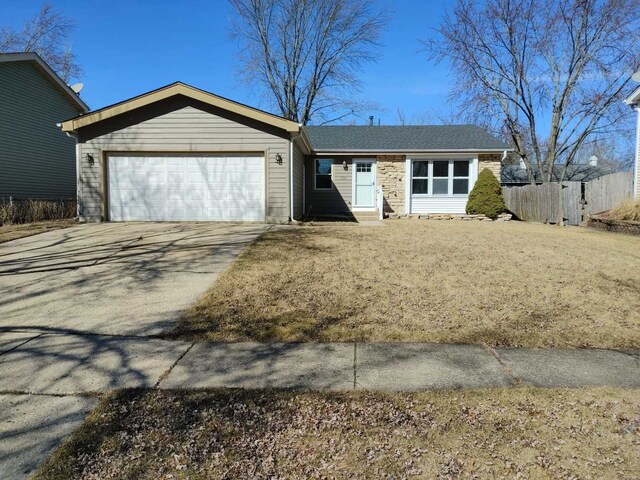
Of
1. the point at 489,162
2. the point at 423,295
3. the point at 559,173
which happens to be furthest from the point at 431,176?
the point at 559,173

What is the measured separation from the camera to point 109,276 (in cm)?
679

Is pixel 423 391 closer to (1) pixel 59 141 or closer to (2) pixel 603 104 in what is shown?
(1) pixel 59 141

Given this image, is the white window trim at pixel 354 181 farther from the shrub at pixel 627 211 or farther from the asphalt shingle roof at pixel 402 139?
the shrub at pixel 627 211

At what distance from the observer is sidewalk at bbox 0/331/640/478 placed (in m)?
3.34

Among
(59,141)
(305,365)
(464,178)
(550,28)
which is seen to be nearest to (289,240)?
(305,365)

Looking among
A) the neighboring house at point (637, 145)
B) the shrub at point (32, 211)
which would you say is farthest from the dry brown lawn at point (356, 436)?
the neighboring house at point (637, 145)

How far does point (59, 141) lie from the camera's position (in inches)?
749

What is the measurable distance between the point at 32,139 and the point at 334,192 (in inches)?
456

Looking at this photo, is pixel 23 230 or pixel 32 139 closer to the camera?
pixel 23 230

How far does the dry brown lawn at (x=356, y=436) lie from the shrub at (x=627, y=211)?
1192 centimetres

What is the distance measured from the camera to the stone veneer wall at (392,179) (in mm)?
18875

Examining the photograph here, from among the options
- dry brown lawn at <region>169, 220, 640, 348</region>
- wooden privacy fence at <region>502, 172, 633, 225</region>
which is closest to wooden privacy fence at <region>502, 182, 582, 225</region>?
wooden privacy fence at <region>502, 172, 633, 225</region>

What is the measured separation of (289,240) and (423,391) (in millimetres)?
6402

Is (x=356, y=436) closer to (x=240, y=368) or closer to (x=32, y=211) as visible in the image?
(x=240, y=368)
